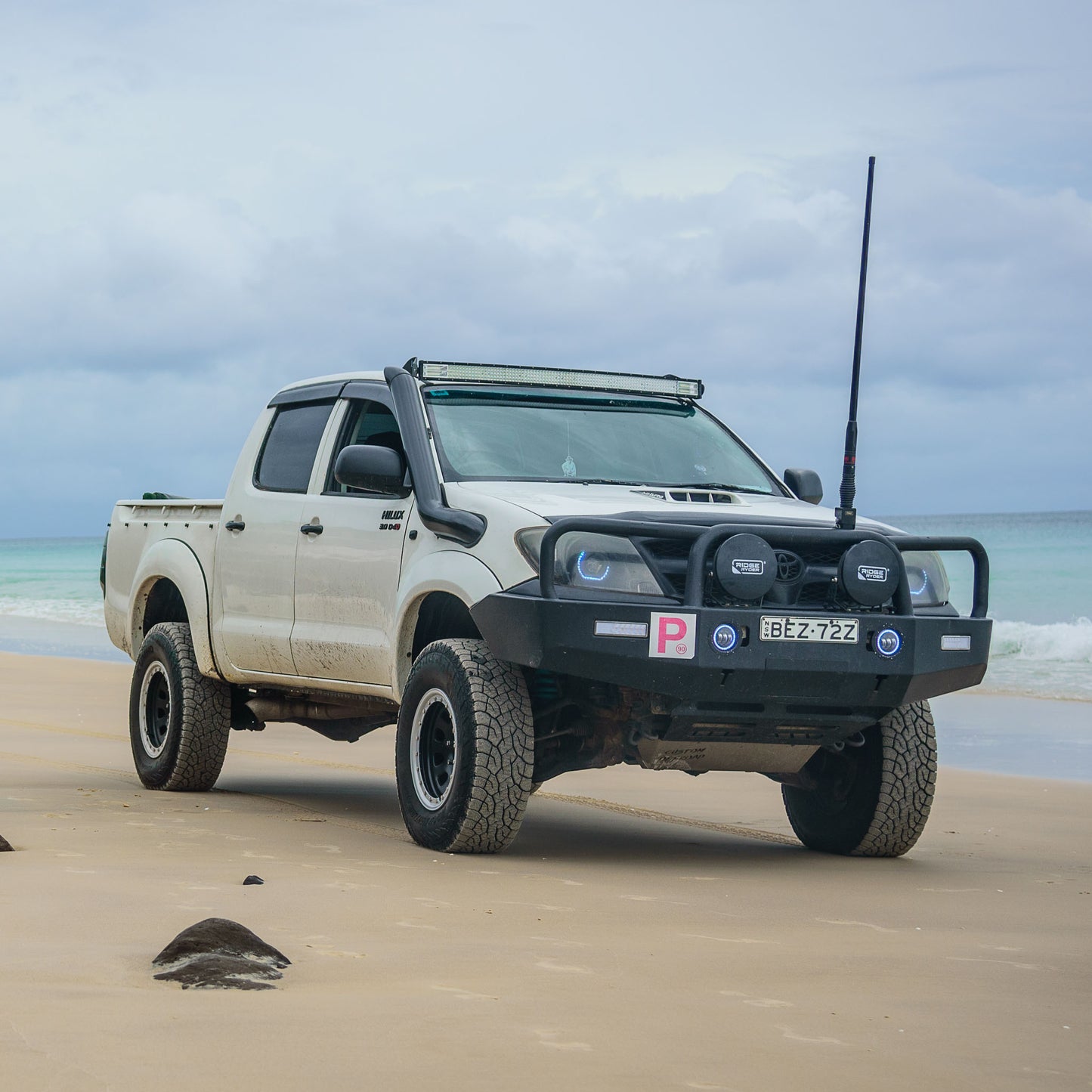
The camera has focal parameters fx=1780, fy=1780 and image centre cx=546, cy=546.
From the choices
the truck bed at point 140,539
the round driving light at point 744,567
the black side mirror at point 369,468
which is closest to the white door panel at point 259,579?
the truck bed at point 140,539

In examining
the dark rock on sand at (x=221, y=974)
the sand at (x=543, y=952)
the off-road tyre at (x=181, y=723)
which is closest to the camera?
the sand at (x=543, y=952)

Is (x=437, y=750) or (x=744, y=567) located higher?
(x=744, y=567)

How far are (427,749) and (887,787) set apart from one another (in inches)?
73.1

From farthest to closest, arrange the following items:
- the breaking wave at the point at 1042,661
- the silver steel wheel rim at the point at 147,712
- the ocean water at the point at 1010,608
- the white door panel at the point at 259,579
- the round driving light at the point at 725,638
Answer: the ocean water at the point at 1010,608 → the breaking wave at the point at 1042,661 → the silver steel wheel rim at the point at 147,712 → the white door panel at the point at 259,579 → the round driving light at the point at 725,638

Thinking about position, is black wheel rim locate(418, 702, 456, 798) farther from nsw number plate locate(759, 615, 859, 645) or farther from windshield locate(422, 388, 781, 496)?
nsw number plate locate(759, 615, 859, 645)

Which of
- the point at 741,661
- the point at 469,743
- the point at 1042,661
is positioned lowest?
the point at 1042,661

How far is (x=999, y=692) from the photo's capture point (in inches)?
731

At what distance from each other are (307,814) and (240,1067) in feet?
15.5

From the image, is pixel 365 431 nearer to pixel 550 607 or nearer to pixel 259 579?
pixel 259 579

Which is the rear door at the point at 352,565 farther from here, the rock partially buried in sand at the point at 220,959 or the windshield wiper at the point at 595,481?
the rock partially buried in sand at the point at 220,959

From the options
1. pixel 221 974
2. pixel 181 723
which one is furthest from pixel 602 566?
pixel 181 723

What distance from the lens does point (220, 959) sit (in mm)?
4309

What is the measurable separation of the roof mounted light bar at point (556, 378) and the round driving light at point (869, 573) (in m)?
1.92

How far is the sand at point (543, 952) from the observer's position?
12.1 ft
